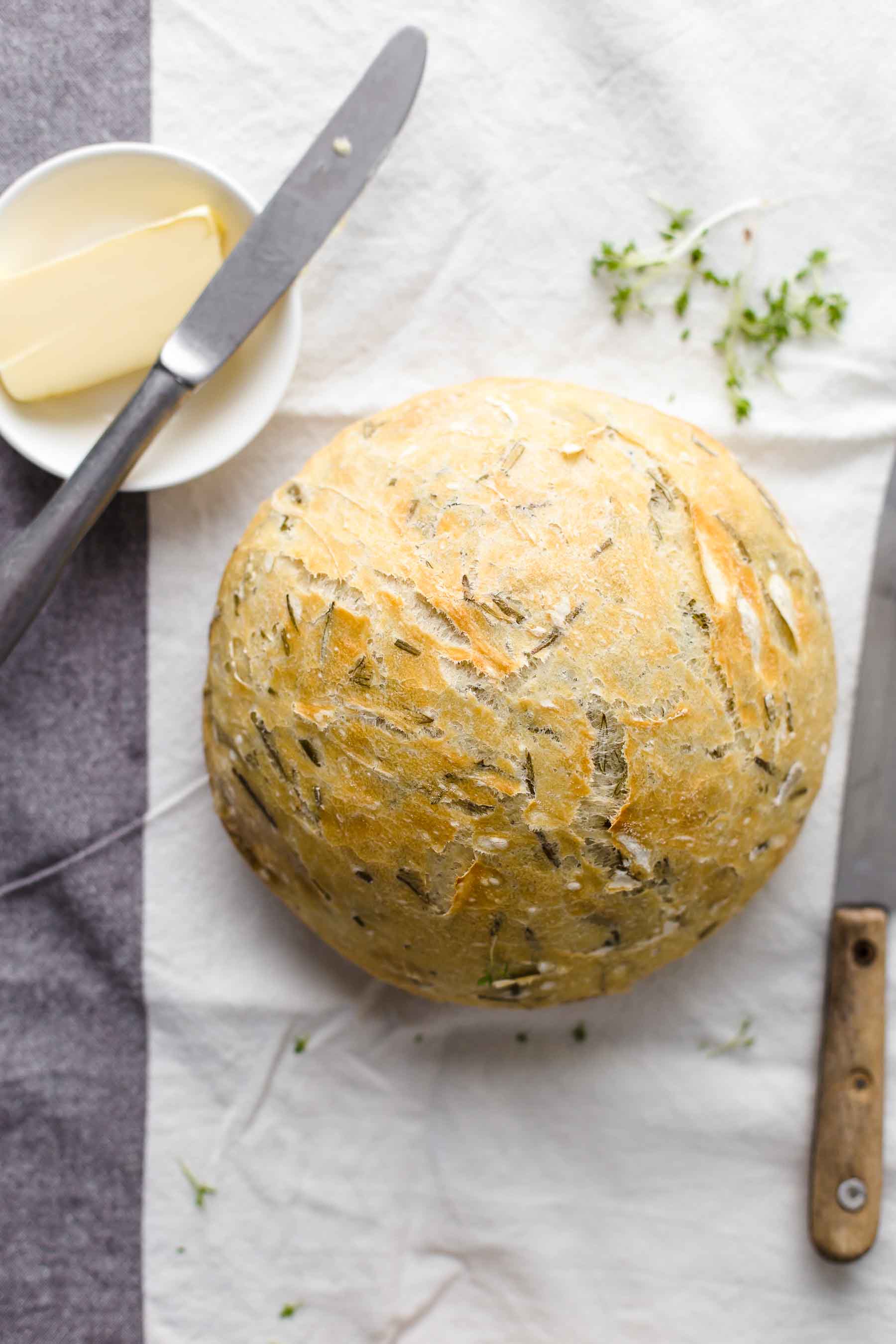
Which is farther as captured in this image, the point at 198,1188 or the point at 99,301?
the point at 198,1188

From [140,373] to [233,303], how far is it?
0.14 m

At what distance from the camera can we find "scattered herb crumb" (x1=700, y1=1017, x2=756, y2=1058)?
3.97 ft

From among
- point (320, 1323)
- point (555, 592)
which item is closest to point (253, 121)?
point (555, 592)

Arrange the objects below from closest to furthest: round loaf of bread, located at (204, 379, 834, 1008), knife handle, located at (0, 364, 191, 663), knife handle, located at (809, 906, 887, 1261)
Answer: round loaf of bread, located at (204, 379, 834, 1008) < knife handle, located at (0, 364, 191, 663) < knife handle, located at (809, 906, 887, 1261)

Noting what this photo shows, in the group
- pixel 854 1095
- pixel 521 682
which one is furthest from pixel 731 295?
pixel 854 1095

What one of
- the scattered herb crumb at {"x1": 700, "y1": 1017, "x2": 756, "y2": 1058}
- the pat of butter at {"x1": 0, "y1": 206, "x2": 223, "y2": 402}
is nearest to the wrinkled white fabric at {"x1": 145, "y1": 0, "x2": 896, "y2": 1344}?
the scattered herb crumb at {"x1": 700, "y1": 1017, "x2": 756, "y2": 1058}

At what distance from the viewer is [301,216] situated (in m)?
1.10

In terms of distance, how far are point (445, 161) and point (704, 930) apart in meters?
0.85

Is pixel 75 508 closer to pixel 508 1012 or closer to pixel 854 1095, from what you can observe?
pixel 508 1012

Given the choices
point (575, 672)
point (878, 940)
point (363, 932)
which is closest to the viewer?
point (575, 672)

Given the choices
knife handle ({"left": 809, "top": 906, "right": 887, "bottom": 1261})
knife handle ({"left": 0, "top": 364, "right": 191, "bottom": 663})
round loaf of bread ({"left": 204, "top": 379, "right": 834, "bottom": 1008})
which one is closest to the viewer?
round loaf of bread ({"left": 204, "top": 379, "right": 834, "bottom": 1008})

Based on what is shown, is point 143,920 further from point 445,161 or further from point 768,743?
point 445,161

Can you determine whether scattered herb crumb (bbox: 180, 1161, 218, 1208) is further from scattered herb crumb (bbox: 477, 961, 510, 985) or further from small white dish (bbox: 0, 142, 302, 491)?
small white dish (bbox: 0, 142, 302, 491)

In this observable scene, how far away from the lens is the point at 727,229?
3.94ft
